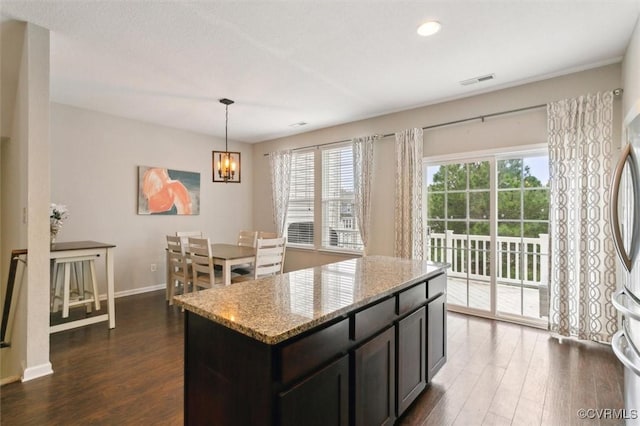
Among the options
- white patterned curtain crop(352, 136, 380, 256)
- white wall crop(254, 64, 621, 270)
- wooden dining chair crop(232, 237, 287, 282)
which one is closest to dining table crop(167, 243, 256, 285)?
wooden dining chair crop(232, 237, 287, 282)

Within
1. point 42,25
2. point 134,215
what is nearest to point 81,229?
point 134,215

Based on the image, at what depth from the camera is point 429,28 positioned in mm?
2443

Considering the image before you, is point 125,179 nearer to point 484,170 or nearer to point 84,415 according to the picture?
point 84,415

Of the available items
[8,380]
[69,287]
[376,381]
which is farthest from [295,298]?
[69,287]

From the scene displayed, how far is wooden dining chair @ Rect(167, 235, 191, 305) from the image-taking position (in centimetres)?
395

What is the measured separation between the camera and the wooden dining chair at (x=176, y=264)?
3945 millimetres

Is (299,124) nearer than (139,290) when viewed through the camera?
No

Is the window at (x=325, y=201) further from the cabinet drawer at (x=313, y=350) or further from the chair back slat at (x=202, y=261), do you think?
the cabinet drawer at (x=313, y=350)

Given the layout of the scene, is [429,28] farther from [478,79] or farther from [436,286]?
[436,286]

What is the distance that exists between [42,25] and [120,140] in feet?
8.20

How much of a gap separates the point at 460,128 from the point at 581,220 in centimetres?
166

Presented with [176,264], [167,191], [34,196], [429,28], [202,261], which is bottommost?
[176,264]

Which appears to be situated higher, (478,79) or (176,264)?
(478,79)

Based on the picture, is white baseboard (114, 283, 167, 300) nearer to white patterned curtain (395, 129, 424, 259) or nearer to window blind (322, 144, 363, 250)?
window blind (322, 144, 363, 250)
